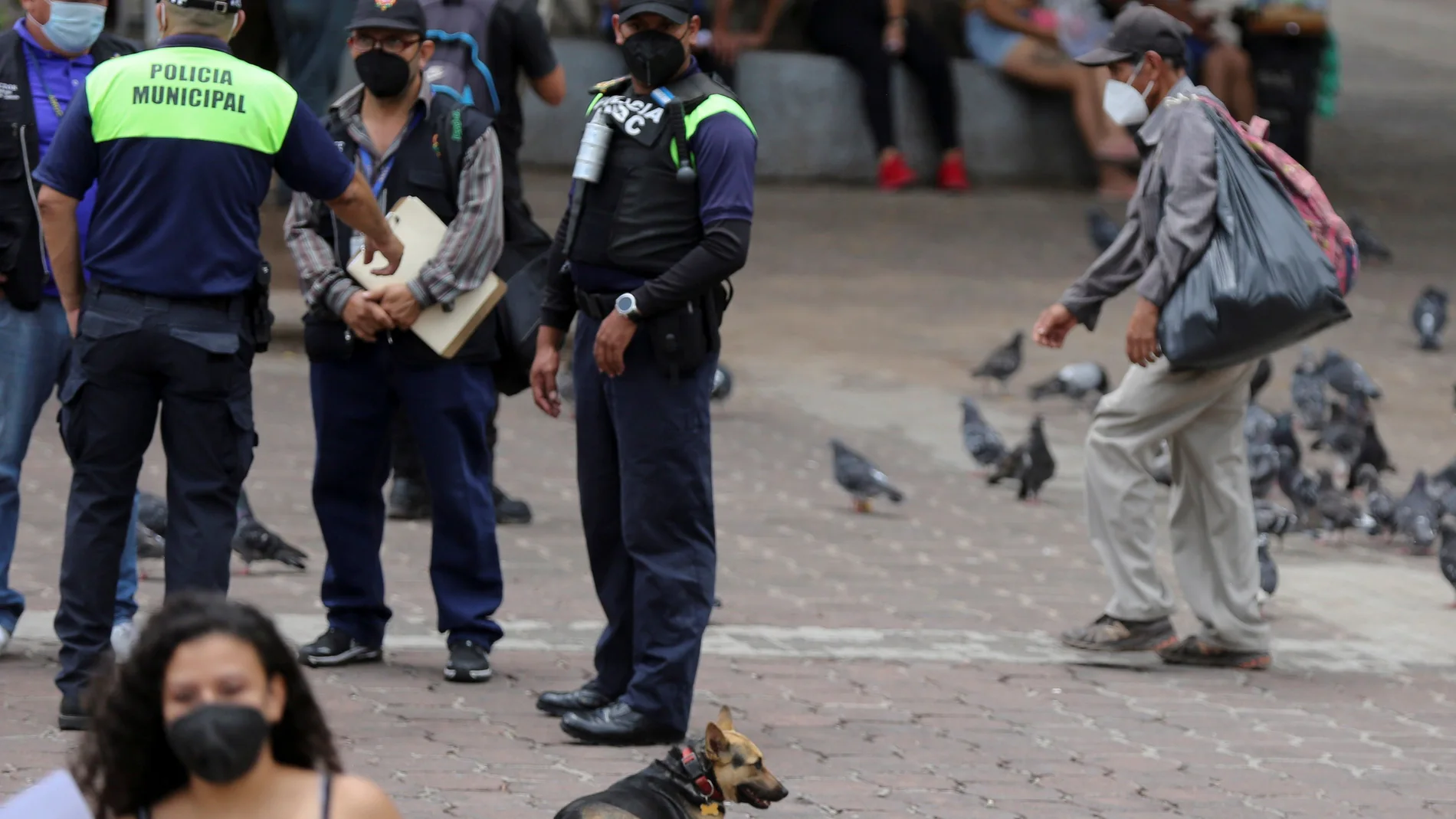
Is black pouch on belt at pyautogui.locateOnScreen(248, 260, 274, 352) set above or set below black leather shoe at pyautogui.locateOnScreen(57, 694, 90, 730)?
above

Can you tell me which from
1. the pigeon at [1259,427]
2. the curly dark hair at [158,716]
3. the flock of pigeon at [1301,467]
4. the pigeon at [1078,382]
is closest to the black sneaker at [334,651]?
the flock of pigeon at [1301,467]

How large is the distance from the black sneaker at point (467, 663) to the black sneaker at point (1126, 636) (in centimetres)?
213

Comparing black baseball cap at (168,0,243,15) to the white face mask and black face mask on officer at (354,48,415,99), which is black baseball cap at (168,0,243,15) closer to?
black face mask on officer at (354,48,415,99)

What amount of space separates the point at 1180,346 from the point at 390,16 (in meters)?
2.74

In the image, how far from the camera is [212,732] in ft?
9.62

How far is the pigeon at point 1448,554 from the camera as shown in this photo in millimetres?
8594

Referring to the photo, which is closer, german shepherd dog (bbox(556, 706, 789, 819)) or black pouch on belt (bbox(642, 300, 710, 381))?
german shepherd dog (bbox(556, 706, 789, 819))

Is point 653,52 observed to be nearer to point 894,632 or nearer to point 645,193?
point 645,193

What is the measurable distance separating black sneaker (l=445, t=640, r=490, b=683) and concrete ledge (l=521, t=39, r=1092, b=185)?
37.0 feet

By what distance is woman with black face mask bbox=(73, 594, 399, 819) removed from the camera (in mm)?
2971

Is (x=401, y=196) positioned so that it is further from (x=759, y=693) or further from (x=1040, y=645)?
(x=1040, y=645)

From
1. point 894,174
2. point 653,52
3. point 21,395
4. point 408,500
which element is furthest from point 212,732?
point 894,174

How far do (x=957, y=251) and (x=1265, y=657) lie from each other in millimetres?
9537

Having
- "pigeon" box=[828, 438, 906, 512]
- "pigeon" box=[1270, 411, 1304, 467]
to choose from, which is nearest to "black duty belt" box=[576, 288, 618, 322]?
"pigeon" box=[828, 438, 906, 512]
